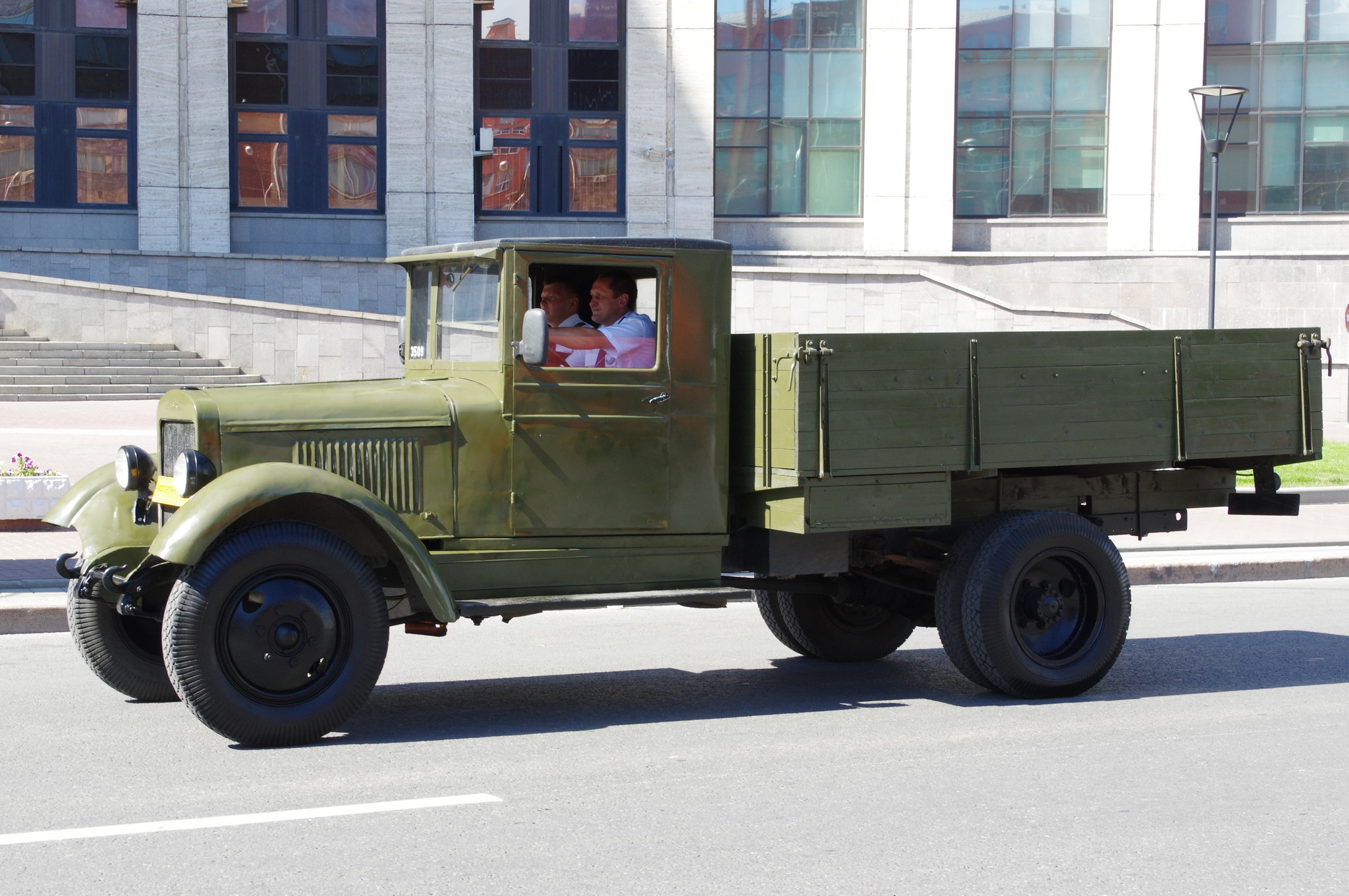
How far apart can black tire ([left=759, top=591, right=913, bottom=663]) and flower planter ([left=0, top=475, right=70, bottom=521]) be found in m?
7.24

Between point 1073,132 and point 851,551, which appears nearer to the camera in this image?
point 851,551

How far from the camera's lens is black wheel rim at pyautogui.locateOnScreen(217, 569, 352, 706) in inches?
236

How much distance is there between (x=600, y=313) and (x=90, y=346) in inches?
825

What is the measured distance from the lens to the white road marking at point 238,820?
15.8 feet

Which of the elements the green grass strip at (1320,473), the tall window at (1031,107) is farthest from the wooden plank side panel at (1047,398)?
the tall window at (1031,107)

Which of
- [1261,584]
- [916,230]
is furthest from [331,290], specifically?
[1261,584]

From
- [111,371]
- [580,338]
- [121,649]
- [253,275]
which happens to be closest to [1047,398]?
[580,338]

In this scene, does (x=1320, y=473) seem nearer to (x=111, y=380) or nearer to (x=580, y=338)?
(x=580, y=338)

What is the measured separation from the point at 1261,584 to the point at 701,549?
661 cm

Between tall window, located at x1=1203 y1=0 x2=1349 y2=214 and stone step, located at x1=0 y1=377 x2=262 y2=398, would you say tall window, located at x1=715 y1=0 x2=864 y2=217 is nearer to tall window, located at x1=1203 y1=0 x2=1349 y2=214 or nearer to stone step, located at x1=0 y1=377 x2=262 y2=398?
tall window, located at x1=1203 y1=0 x2=1349 y2=214

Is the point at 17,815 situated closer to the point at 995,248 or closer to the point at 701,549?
the point at 701,549

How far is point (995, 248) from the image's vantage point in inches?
1352

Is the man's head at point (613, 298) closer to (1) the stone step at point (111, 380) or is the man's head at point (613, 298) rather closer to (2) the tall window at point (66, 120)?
(1) the stone step at point (111, 380)

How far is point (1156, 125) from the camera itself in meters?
33.7
